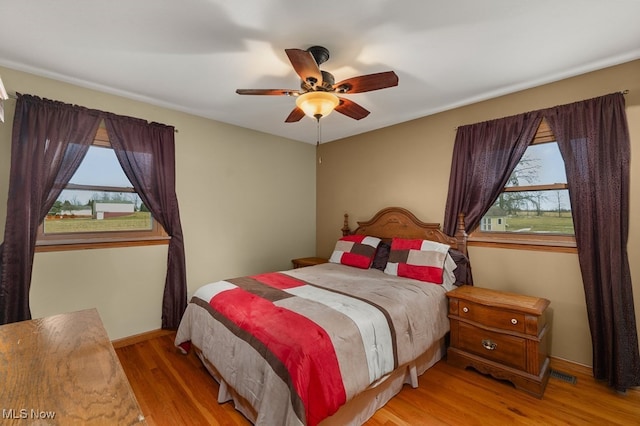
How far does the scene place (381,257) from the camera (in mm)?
3242

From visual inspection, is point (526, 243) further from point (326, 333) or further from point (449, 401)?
point (326, 333)

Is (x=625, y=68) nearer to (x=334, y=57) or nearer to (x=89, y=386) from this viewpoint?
(x=334, y=57)

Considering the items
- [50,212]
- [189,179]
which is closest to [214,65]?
[189,179]

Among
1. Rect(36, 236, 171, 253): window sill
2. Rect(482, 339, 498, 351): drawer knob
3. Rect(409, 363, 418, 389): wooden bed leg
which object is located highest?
Rect(36, 236, 171, 253): window sill

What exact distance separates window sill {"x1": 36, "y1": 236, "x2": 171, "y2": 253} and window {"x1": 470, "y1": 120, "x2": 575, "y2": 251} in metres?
3.33

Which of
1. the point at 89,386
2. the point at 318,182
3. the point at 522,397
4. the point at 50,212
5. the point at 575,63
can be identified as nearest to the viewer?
the point at 89,386

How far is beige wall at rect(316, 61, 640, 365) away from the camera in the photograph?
2186 mm

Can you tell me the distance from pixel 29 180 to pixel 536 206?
432 cm

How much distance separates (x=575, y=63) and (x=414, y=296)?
2.19 metres

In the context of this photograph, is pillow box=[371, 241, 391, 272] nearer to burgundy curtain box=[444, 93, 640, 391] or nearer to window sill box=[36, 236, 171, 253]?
burgundy curtain box=[444, 93, 640, 391]

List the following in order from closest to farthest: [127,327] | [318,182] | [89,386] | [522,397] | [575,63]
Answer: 1. [89,386]
2. [522,397]
3. [575,63]
4. [127,327]
5. [318,182]

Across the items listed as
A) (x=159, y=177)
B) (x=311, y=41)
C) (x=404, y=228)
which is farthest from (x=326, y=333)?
(x=159, y=177)

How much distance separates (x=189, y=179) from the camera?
3.18 meters

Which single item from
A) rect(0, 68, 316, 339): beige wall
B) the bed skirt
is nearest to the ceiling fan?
rect(0, 68, 316, 339): beige wall
